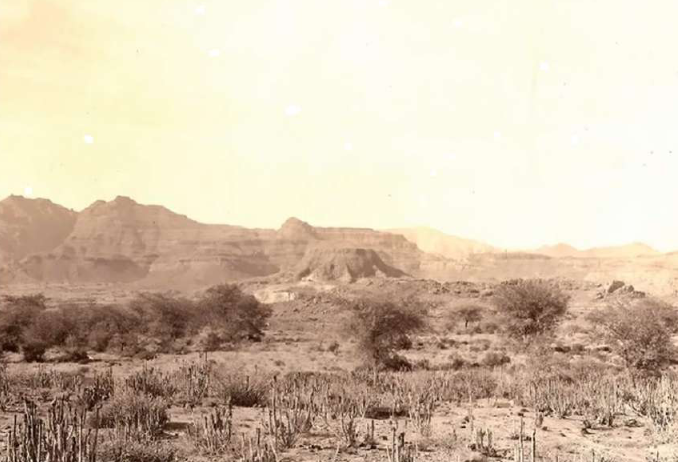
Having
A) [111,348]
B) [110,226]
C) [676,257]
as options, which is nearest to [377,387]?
[111,348]

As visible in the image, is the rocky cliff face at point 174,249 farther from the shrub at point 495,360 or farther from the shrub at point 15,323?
the shrub at point 495,360

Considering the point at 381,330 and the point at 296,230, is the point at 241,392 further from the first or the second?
the point at 296,230

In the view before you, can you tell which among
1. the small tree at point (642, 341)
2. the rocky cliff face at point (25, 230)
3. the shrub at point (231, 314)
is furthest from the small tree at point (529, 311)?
the rocky cliff face at point (25, 230)

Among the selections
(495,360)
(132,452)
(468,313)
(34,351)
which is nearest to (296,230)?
(468,313)

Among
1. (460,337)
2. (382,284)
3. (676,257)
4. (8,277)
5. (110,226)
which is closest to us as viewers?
(460,337)

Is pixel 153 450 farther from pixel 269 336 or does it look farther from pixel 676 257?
pixel 676 257

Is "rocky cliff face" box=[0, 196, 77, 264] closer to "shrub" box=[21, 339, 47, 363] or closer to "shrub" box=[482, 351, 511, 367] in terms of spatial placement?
"shrub" box=[21, 339, 47, 363]
